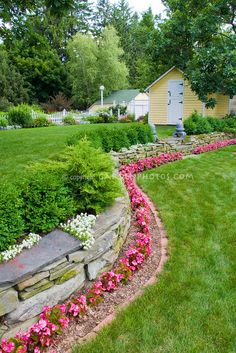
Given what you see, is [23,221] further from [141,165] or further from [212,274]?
[141,165]

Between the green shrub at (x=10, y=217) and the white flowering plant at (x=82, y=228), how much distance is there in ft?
1.42

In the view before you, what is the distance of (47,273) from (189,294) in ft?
4.02

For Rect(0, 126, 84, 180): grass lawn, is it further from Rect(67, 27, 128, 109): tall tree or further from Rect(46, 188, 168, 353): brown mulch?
Rect(67, 27, 128, 109): tall tree

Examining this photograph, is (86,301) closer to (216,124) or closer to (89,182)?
(89,182)

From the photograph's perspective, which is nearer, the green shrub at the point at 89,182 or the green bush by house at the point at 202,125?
the green shrub at the point at 89,182

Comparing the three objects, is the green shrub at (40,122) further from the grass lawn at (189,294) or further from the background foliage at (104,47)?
the grass lawn at (189,294)

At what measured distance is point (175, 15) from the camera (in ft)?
44.9

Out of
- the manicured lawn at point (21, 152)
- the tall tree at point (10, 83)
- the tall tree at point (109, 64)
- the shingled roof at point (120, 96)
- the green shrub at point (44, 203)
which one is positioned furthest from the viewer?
the tall tree at point (109, 64)

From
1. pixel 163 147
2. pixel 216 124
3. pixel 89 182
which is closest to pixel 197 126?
pixel 216 124

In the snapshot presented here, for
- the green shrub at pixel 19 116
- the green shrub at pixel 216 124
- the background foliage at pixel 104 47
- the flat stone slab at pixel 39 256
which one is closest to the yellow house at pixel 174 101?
the background foliage at pixel 104 47

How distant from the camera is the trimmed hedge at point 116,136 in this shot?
5648 mm

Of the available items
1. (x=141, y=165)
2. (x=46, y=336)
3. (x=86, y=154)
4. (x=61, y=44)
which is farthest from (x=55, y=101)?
(x=46, y=336)

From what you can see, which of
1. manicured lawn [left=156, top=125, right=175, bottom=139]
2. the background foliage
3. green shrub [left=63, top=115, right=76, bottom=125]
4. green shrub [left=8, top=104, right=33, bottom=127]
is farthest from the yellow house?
green shrub [left=8, top=104, right=33, bottom=127]

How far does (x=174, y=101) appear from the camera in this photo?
1479 cm
